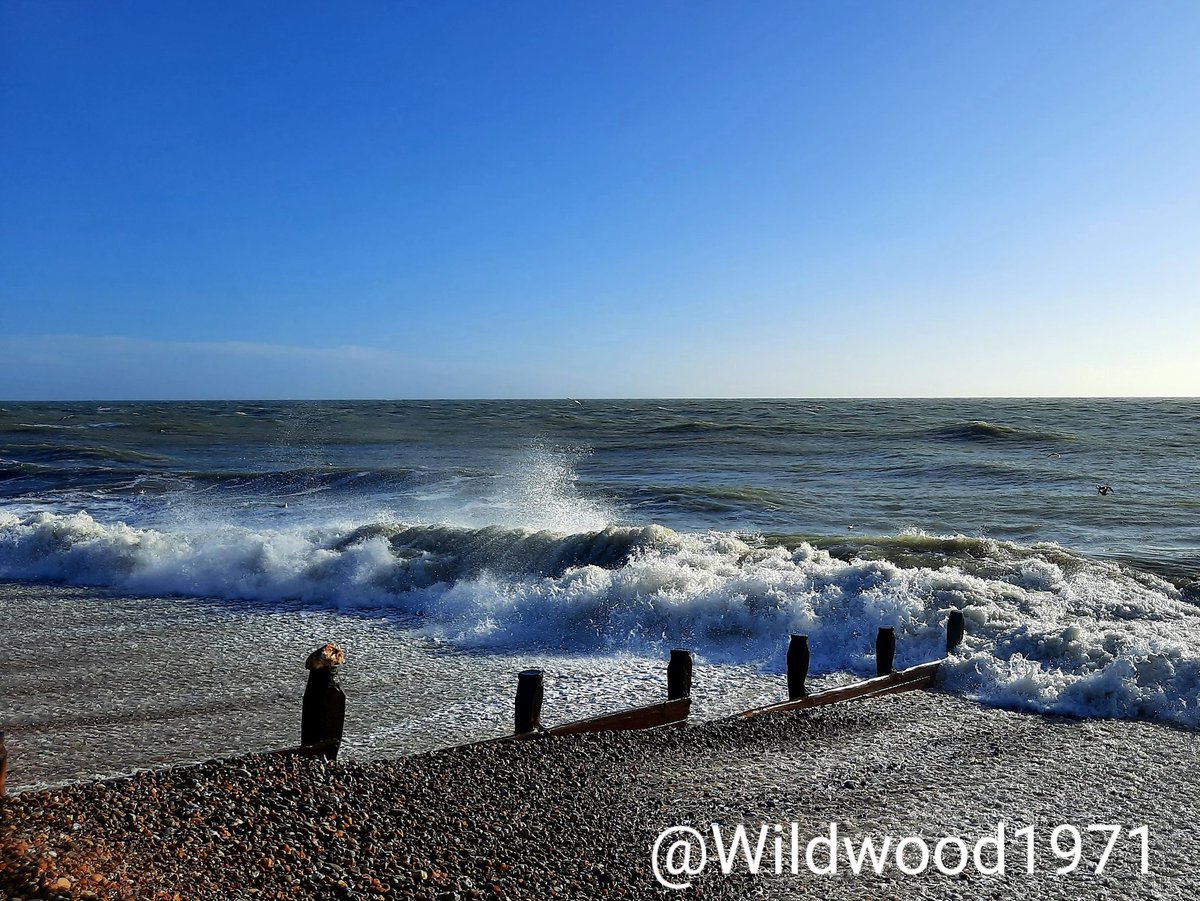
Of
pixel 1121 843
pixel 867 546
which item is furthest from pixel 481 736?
pixel 867 546

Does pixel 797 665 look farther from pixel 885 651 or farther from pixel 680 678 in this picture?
pixel 680 678

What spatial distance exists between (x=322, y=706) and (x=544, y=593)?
542 cm

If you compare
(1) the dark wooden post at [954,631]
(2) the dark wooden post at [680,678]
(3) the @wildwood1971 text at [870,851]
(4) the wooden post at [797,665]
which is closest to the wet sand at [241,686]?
(4) the wooden post at [797,665]

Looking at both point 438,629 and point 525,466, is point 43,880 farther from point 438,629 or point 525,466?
point 525,466

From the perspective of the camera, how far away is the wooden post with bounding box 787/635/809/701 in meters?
6.82

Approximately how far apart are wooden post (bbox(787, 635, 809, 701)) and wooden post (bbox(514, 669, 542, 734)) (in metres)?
2.33

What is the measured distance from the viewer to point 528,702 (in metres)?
5.43

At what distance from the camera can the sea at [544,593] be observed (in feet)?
22.5

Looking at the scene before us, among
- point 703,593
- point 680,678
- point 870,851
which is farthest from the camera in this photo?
point 703,593

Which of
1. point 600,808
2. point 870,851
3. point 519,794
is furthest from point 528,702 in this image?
point 870,851

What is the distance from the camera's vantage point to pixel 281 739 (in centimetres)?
602

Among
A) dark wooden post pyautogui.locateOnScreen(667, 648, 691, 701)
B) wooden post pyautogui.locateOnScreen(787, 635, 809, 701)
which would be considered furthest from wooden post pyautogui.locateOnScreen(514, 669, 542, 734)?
wooden post pyautogui.locateOnScreen(787, 635, 809, 701)

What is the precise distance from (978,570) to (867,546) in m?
2.66

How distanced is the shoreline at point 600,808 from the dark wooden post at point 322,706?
7.2 inches
